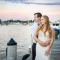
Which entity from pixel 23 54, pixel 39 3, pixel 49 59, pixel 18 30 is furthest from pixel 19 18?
pixel 49 59

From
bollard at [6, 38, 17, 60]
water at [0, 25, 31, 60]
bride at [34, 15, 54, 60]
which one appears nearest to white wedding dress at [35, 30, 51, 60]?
bride at [34, 15, 54, 60]

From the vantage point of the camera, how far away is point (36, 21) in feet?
7.47

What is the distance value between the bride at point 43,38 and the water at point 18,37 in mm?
177

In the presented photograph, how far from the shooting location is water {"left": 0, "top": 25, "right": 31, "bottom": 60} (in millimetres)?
2309

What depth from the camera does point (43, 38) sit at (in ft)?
7.20

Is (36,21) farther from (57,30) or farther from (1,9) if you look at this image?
(1,9)

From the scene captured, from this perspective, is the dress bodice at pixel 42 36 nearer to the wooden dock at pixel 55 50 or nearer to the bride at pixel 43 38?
the bride at pixel 43 38

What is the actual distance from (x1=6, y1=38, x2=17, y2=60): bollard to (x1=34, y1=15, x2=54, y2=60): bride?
0.34 metres

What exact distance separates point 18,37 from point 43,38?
394mm

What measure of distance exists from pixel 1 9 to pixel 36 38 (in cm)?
71

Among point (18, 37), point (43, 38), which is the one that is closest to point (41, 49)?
point (43, 38)

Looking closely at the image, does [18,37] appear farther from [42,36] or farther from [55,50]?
[55,50]

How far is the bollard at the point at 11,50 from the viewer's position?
2.29 m

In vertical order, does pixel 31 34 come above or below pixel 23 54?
above
